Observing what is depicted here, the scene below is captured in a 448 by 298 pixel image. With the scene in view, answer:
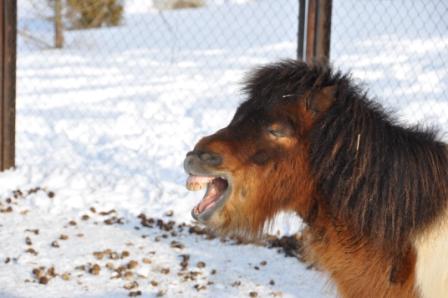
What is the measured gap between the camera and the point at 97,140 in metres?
8.55

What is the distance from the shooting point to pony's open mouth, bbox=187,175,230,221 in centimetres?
289

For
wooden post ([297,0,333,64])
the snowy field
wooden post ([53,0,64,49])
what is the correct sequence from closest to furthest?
the snowy field, wooden post ([297,0,333,64]), wooden post ([53,0,64,49])

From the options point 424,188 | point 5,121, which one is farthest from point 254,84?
point 5,121

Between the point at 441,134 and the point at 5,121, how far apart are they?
4.94 metres

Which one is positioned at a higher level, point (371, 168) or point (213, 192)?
point (371, 168)

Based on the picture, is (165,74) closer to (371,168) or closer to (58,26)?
(58,26)

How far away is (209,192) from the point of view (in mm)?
2943

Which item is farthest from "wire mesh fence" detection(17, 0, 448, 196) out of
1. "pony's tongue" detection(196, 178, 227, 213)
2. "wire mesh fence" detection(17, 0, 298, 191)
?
"pony's tongue" detection(196, 178, 227, 213)

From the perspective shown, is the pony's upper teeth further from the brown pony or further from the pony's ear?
the pony's ear

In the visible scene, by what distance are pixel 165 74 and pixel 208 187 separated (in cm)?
933

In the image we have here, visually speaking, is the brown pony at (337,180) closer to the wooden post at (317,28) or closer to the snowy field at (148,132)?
the snowy field at (148,132)

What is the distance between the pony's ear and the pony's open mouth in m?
0.43

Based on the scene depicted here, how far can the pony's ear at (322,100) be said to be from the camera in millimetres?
2916

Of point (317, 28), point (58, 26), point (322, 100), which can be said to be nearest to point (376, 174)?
point (322, 100)
